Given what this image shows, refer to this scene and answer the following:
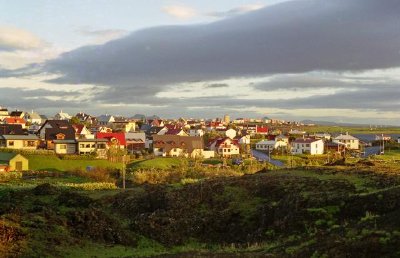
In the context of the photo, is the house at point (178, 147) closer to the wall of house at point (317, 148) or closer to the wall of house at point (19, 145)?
the wall of house at point (317, 148)

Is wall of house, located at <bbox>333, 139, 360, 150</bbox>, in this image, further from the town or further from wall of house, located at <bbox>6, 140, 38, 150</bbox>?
wall of house, located at <bbox>6, 140, 38, 150</bbox>

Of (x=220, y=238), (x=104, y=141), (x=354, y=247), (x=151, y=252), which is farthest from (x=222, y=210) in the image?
(x=104, y=141)

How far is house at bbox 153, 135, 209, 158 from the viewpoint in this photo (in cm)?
8288

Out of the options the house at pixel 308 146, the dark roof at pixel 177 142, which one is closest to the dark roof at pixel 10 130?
the dark roof at pixel 177 142

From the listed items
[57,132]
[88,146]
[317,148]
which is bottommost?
[317,148]

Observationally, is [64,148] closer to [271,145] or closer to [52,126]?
[52,126]

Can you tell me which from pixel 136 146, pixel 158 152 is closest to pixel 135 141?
pixel 136 146

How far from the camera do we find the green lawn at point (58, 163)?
→ 59406mm

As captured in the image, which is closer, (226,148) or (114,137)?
(114,137)

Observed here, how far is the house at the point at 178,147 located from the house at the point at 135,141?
545cm

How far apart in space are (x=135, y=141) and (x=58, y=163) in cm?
3536

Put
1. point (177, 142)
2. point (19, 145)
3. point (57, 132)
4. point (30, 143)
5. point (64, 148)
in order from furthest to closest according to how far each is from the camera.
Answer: point (177, 142)
point (57, 132)
point (30, 143)
point (64, 148)
point (19, 145)

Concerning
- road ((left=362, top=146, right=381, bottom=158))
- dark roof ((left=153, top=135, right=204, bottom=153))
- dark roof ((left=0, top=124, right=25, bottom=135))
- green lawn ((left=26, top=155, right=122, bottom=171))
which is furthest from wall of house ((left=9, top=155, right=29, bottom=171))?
road ((left=362, top=146, right=381, bottom=158))

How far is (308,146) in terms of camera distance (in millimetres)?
89875
